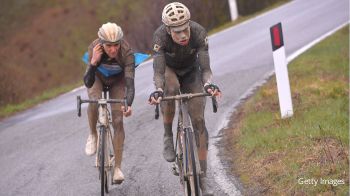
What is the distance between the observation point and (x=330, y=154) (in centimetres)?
694

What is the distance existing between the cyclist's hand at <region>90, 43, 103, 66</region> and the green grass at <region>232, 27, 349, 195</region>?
2.12 meters

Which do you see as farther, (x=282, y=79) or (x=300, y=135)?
(x=282, y=79)

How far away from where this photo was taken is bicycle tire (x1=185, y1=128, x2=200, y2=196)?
6.25 meters

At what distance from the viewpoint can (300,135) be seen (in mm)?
8273

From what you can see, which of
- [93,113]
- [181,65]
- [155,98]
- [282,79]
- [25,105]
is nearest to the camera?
[155,98]

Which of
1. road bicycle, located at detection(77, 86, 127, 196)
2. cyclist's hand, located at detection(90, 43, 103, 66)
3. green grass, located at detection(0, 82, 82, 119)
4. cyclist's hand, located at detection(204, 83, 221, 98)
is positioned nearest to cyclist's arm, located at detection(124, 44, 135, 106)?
road bicycle, located at detection(77, 86, 127, 196)

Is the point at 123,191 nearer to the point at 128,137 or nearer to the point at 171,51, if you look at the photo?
the point at 171,51

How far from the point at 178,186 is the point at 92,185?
1286 mm

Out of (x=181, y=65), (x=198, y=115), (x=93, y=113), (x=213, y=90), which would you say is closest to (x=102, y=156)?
(x=93, y=113)

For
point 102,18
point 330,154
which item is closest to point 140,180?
point 330,154

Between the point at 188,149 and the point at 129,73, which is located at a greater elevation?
the point at 129,73

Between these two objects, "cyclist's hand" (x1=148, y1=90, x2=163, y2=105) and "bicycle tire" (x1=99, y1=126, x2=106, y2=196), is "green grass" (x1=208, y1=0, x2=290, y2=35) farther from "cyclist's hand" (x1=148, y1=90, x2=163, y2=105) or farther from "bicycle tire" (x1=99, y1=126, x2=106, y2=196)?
"cyclist's hand" (x1=148, y1=90, x2=163, y2=105)

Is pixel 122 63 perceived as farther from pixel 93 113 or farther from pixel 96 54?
pixel 93 113

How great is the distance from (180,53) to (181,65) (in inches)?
6.6
